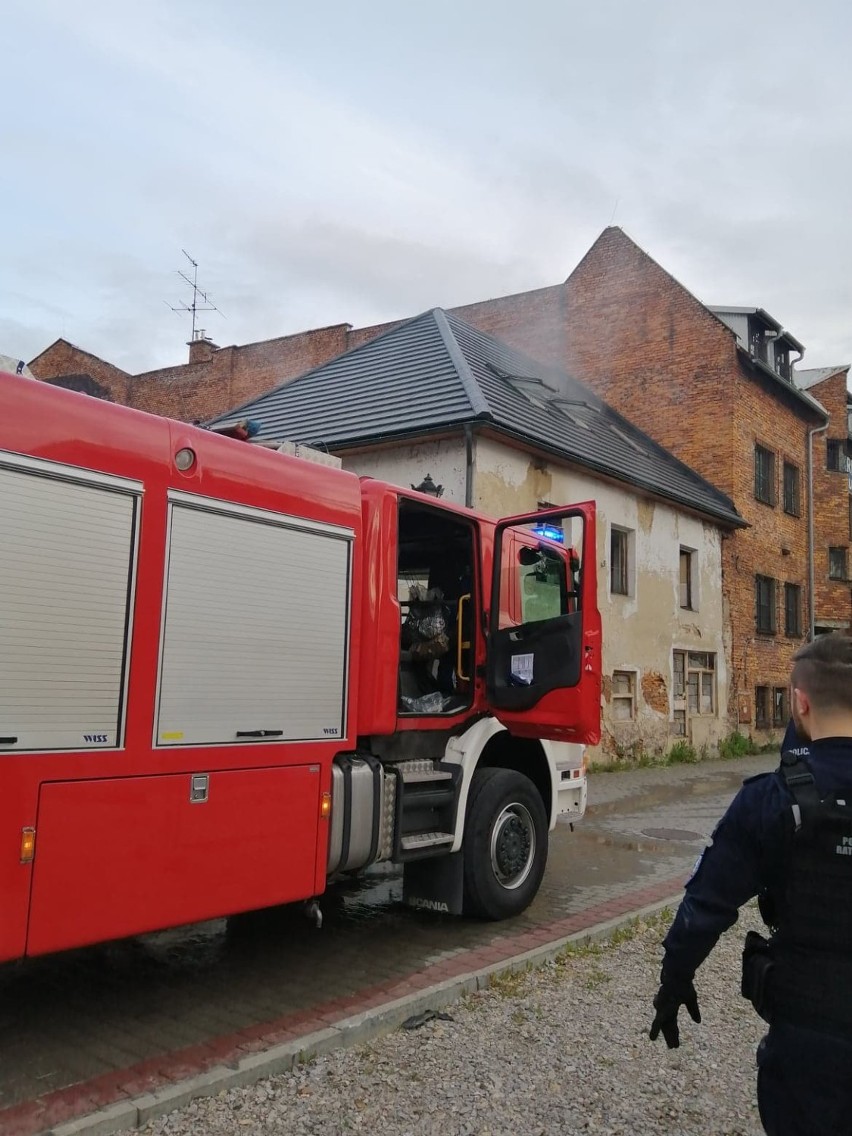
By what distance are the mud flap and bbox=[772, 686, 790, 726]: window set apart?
727 inches

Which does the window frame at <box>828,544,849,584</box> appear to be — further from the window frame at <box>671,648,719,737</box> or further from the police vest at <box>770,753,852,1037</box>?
the police vest at <box>770,753,852,1037</box>

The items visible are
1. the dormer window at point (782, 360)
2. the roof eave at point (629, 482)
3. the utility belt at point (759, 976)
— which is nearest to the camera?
the utility belt at point (759, 976)

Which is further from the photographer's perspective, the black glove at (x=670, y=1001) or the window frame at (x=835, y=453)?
the window frame at (x=835, y=453)

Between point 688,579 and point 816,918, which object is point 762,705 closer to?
point 688,579

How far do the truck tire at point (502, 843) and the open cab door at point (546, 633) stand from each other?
17.8 inches

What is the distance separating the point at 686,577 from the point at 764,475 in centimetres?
521

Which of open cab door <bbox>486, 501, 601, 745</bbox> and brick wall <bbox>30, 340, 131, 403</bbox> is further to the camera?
brick wall <bbox>30, 340, 131, 403</bbox>

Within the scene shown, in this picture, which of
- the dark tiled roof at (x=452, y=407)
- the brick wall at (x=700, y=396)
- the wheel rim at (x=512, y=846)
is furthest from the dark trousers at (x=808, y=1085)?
the brick wall at (x=700, y=396)

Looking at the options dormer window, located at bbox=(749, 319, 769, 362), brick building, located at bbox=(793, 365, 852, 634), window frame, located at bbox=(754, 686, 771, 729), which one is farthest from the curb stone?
brick building, located at bbox=(793, 365, 852, 634)

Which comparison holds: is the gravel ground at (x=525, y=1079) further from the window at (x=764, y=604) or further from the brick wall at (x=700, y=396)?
the window at (x=764, y=604)

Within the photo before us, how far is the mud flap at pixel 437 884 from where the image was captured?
19.4 feet

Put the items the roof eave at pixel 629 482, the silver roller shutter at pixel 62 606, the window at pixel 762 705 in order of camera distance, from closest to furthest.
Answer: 1. the silver roller shutter at pixel 62 606
2. the roof eave at pixel 629 482
3. the window at pixel 762 705

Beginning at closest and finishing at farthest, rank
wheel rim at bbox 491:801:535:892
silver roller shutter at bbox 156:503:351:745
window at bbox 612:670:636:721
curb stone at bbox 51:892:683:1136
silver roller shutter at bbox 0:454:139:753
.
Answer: curb stone at bbox 51:892:683:1136 < silver roller shutter at bbox 0:454:139:753 < silver roller shutter at bbox 156:503:351:745 < wheel rim at bbox 491:801:535:892 < window at bbox 612:670:636:721

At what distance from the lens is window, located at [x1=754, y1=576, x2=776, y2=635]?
73.1ft
